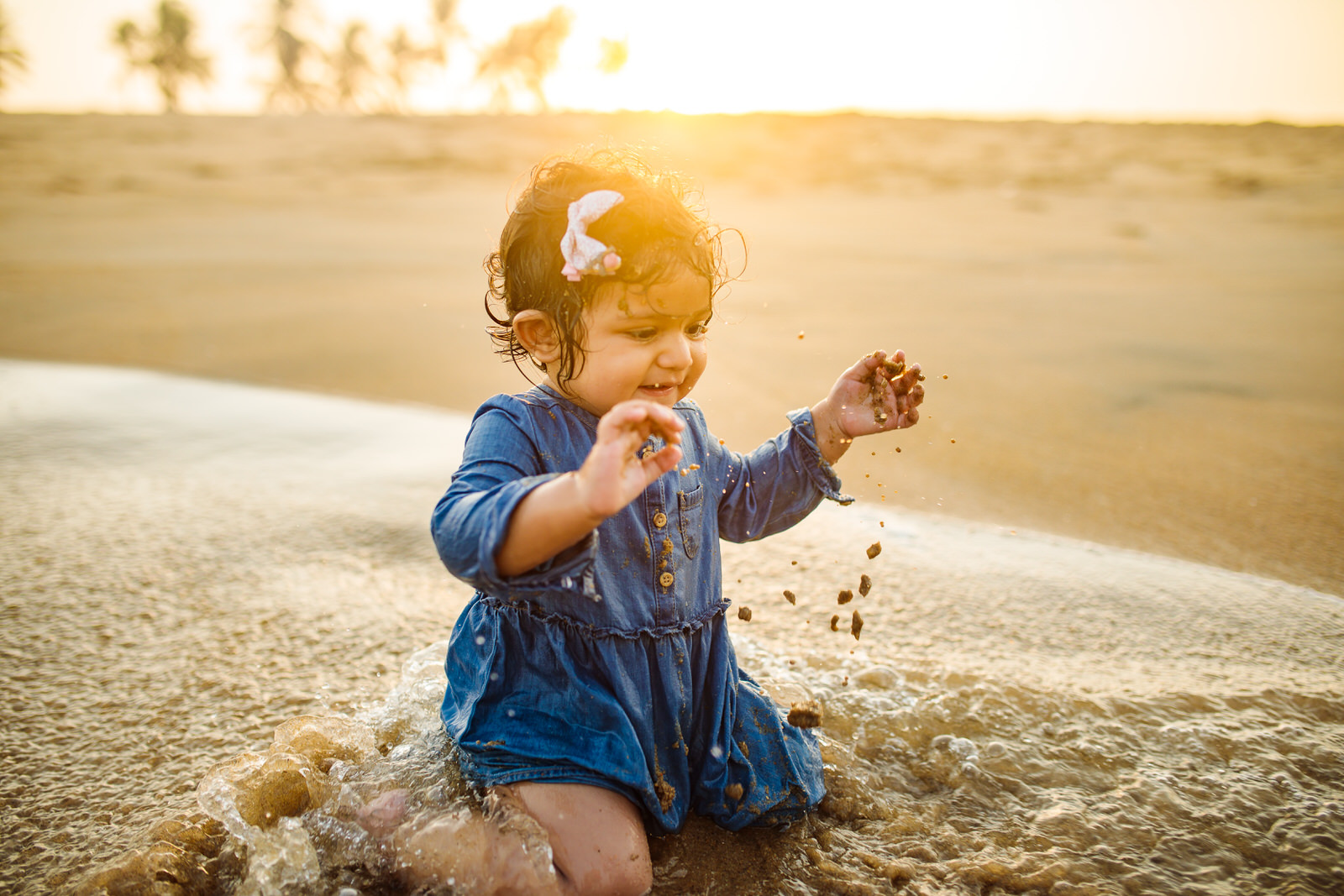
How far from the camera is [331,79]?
123 ft

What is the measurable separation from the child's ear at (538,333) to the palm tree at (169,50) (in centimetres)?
3965

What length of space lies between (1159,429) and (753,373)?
1785 mm

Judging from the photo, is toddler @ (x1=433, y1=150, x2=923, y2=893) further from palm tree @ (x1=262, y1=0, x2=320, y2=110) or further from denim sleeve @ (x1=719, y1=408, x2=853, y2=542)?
palm tree @ (x1=262, y1=0, x2=320, y2=110)

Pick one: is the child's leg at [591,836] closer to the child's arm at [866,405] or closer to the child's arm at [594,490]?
the child's arm at [594,490]

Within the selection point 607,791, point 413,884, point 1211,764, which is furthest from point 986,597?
point 413,884

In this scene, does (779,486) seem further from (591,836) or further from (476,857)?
(476,857)

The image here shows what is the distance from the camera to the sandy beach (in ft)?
9.98

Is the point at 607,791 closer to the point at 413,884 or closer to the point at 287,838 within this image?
the point at 413,884

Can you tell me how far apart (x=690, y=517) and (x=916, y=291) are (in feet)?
16.2

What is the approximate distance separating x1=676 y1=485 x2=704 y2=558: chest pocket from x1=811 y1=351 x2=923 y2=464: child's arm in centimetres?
26

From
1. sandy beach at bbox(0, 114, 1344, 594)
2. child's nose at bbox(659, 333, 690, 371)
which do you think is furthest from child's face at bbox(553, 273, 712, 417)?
sandy beach at bbox(0, 114, 1344, 594)

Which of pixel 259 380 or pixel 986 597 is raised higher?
pixel 259 380

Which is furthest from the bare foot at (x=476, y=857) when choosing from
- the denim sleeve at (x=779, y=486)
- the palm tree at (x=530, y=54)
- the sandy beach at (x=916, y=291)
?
the palm tree at (x=530, y=54)

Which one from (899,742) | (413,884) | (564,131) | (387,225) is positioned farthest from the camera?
(564,131)
